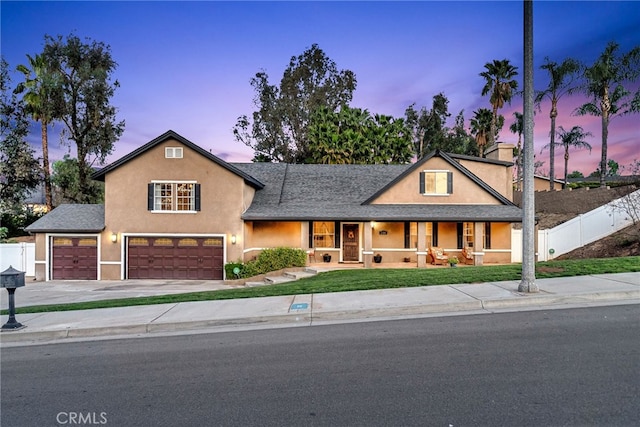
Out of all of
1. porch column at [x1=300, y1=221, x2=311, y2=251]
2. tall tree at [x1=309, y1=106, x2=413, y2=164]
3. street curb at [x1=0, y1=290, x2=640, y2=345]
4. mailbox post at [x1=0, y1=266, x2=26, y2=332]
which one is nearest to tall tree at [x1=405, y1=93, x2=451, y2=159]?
tall tree at [x1=309, y1=106, x2=413, y2=164]

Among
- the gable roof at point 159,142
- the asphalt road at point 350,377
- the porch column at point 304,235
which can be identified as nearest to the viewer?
the asphalt road at point 350,377

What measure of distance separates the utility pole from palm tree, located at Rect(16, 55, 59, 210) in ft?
114

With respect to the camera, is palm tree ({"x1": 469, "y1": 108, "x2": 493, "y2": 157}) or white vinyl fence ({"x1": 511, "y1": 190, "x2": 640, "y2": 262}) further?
palm tree ({"x1": 469, "y1": 108, "x2": 493, "y2": 157})

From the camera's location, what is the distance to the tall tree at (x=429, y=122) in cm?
5116

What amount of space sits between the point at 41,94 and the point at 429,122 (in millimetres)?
44184

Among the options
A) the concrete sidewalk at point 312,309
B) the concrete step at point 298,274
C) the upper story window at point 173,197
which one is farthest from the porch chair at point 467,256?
the upper story window at point 173,197

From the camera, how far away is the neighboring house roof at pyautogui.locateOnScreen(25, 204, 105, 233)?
18.8 meters

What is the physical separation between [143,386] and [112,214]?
16.4 meters

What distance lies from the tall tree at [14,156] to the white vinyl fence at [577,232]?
36.0 meters

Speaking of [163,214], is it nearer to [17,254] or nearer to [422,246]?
[17,254]

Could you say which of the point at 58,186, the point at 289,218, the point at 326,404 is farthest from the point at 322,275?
the point at 58,186

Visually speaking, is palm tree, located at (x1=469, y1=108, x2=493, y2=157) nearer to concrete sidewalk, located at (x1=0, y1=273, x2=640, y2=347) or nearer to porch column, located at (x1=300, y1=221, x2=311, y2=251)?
porch column, located at (x1=300, y1=221, x2=311, y2=251)

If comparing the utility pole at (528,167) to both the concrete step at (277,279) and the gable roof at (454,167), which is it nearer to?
the concrete step at (277,279)

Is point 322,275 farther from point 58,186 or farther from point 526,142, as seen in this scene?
point 58,186
